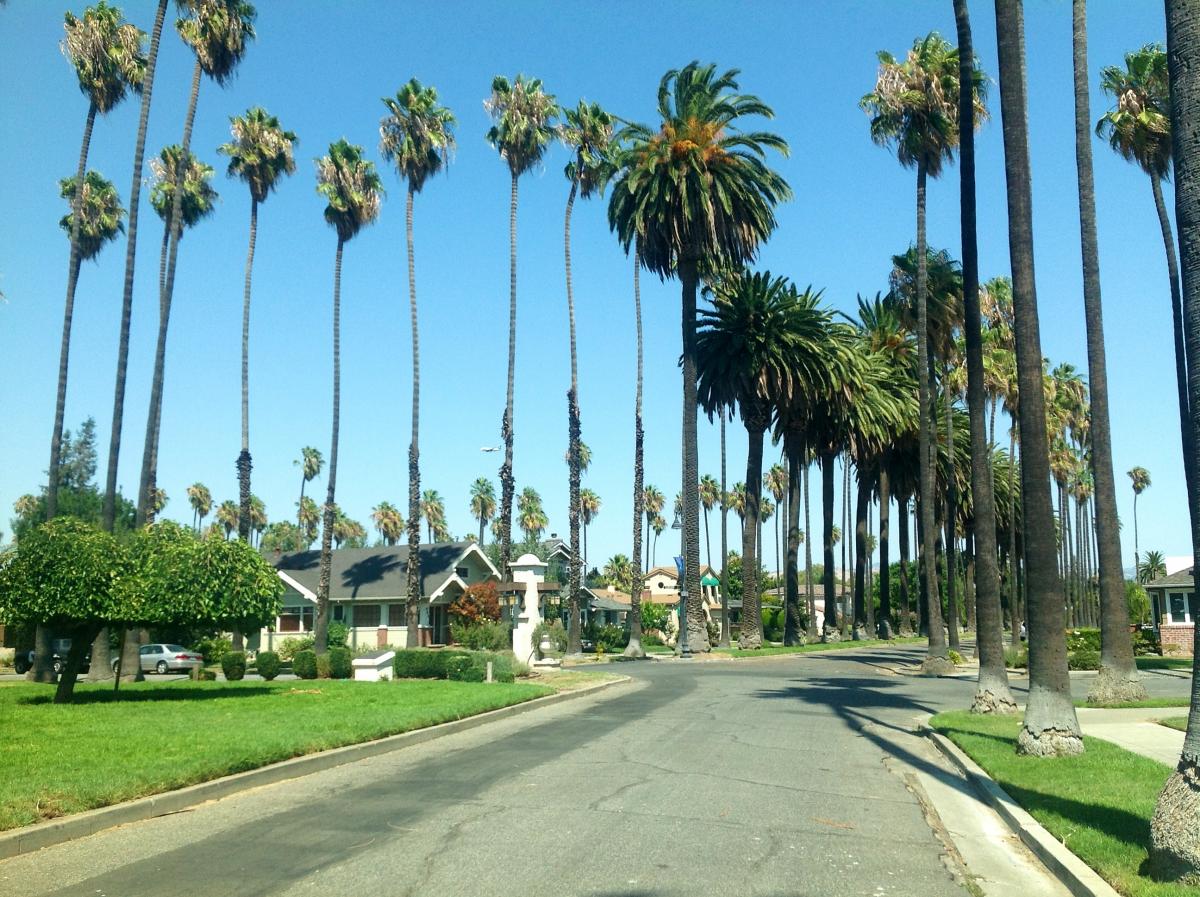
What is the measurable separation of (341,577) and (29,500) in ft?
168

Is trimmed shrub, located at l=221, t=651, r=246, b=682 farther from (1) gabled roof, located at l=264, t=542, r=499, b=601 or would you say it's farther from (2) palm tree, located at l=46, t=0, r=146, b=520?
(1) gabled roof, located at l=264, t=542, r=499, b=601

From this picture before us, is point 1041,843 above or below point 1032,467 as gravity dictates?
below

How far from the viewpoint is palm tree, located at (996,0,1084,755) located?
13367mm

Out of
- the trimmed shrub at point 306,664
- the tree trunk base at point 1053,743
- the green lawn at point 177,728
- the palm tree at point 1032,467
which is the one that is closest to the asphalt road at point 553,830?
the green lawn at point 177,728

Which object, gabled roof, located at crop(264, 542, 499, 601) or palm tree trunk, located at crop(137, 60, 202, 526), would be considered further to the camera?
gabled roof, located at crop(264, 542, 499, 601)

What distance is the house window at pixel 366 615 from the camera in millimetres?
54625

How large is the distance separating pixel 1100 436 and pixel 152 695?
853 inches

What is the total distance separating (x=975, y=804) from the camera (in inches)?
442

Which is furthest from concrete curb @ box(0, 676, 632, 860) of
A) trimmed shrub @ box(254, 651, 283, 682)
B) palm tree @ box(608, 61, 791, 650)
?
palm tree @ box(608, 61, 791, 650)

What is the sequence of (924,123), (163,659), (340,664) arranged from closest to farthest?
1. (340,664)
2. (924,123)
3. (163,659)

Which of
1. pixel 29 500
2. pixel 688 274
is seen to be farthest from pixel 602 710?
pixel 29 500

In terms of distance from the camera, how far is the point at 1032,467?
14320mm

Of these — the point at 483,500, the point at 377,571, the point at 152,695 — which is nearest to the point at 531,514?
the point at 483,500

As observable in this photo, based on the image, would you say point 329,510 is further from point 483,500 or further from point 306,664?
point 483,500
